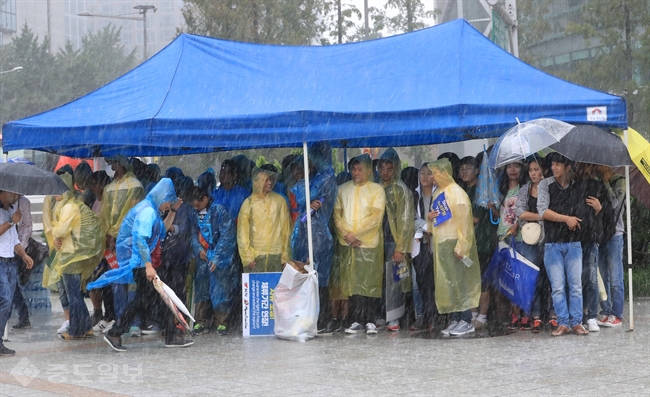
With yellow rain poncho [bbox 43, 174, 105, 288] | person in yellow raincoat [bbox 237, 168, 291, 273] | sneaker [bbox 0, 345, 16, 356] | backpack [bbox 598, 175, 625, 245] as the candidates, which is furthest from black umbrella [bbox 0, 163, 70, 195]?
backpack [bbox 598, 175, 625, 245]

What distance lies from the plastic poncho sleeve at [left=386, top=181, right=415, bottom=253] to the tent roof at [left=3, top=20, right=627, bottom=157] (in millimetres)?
626

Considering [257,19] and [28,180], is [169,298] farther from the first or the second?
[257,19]

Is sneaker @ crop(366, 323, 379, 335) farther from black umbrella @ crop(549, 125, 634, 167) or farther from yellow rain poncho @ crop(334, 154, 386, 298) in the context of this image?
black umbrella @ crop(549, 125, 634, 167)

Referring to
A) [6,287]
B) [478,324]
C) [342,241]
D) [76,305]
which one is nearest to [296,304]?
[342,241]

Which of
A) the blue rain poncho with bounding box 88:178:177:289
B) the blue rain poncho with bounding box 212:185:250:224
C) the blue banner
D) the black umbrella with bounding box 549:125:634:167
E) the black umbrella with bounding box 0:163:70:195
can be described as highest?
the black umbrella with bounding box 549:125:634:167

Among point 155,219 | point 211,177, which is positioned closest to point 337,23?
point 211,177

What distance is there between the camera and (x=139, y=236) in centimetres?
857

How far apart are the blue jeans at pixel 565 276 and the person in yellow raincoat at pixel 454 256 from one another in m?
0.75

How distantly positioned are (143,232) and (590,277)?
4394mm

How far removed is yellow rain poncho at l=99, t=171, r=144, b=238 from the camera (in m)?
10.5

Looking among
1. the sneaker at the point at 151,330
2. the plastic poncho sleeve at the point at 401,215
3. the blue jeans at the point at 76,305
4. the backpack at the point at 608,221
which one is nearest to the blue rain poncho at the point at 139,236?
the blue jeans at the point at 76,305

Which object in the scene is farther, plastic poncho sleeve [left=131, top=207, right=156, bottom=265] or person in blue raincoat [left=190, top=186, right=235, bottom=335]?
person in blue raincoat [left=190, top=186, right=235, bottom=335]

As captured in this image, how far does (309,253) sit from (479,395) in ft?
11.5

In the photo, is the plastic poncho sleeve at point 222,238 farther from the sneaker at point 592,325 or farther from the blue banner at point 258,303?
the sneaker at point 592,325
